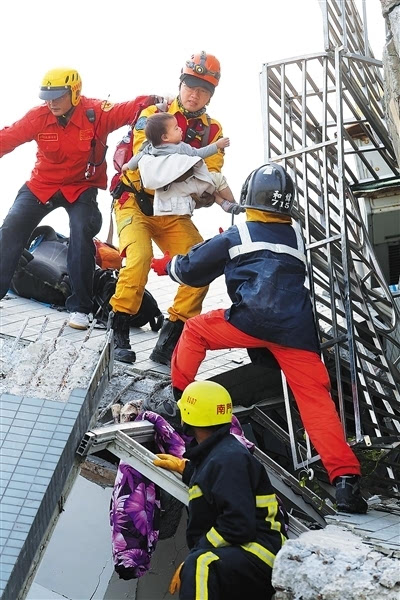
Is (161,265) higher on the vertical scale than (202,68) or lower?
lower

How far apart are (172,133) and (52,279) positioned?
6.98 ft

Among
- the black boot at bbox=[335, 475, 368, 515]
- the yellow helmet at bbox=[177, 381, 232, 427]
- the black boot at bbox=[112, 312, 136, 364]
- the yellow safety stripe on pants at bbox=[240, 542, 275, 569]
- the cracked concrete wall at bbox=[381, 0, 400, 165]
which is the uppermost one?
the cracked concrete wall at bbox=[381, 0, 400, 165]

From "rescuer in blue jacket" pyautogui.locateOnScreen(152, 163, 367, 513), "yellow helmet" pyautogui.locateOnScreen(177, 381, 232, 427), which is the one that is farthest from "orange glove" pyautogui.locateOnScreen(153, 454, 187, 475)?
"rescuer in blue jacket" pyautogui.locateOnScreen(152, 163, 367, 513)

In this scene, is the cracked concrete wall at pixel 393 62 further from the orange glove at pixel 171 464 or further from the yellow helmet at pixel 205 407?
the orange glove at pixel 171 464

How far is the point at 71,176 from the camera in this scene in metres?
7.17

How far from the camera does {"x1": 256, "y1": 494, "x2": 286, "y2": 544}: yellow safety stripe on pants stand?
14.7 ft

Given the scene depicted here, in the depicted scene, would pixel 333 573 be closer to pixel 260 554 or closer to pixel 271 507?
pixel 260 554

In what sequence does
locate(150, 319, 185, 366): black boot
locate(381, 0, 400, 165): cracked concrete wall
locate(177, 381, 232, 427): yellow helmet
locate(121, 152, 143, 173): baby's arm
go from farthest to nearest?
locate(150, 319, 185, 366): black boot < locate(121, 152, 143, 173): baby's arm < locate(381, 0, 400, 165): cracked concrete wall < locate(177, 381, 232, 427): yellow helmet

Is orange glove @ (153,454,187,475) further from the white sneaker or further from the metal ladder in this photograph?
the white sneaker

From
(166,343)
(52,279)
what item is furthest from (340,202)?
(52,279)

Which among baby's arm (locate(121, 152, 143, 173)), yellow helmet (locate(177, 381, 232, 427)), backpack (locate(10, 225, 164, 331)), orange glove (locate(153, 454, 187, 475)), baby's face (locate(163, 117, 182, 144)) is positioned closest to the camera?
yellow helmet (locate(177, 381, 232, 427))

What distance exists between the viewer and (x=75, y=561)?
6.20 m

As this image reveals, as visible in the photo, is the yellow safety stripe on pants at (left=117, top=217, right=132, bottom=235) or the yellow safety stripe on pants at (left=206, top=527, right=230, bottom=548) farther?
the yellow safety stripe on pants at (left=117, top=217, right=132, bottom=235)

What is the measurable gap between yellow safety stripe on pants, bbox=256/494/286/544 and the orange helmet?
3.21m
